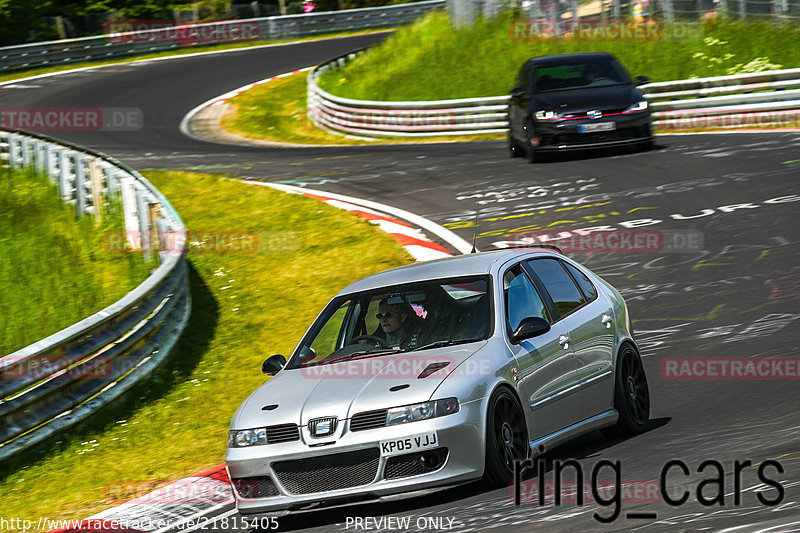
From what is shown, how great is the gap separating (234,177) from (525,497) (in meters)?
15.9

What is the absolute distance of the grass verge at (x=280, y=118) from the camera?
1134 inches

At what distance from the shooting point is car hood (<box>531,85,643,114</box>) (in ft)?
63.0

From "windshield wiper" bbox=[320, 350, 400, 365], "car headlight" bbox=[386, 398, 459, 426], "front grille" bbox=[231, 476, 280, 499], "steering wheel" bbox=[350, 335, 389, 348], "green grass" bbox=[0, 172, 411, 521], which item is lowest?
"green grass" bbox=[0, 172, 411, 521]

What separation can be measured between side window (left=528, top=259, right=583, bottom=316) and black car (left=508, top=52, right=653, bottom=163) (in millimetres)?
10930

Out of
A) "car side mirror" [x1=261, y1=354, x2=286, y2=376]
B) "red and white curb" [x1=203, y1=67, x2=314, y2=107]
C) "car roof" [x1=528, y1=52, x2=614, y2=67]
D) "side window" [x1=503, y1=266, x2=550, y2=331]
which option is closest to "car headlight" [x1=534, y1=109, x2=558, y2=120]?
"car roof" [x1=528, y1=52, x2=614, y2=67]

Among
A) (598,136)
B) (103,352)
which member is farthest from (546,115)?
(103,352)

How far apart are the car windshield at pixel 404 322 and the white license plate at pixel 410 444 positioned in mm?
916

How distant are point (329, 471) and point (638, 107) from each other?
13.6 m

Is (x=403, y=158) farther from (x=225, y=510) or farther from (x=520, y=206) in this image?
(x=225, y=510)

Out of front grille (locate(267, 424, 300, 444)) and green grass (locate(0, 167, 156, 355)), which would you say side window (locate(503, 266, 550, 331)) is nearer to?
front grille (locate(267, 424, 300, 444))

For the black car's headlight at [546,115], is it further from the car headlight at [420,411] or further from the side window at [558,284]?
the car headlight at [420,411]

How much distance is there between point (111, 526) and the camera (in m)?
7.60

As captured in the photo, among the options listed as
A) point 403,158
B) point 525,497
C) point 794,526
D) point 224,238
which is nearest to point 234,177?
point 403,158

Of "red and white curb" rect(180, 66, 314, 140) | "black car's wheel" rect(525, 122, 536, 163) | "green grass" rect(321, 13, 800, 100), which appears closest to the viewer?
"black car's wheel" rect(525, 122, 536, 163)
